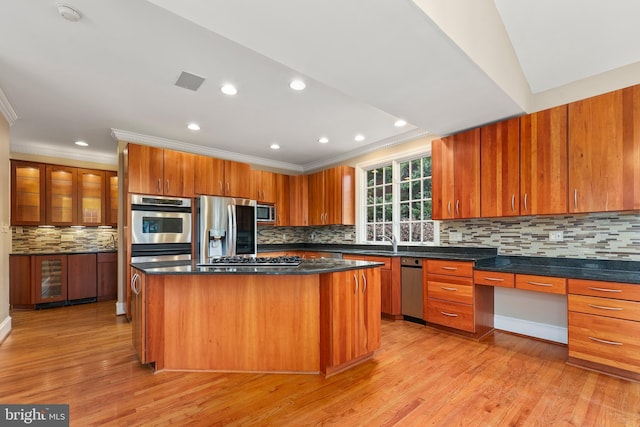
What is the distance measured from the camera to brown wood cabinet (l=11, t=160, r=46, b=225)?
15.1 feet

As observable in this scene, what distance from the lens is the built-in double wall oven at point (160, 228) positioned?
12.6 ft

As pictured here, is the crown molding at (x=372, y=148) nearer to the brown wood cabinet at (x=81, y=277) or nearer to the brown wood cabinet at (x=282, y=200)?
the brown wood cabinet at (x=282, y=200)

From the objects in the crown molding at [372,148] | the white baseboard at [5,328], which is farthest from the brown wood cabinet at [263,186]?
the white baseboard at [5,328]

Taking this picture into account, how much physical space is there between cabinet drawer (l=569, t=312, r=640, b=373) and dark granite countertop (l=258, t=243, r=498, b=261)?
37.6 inches

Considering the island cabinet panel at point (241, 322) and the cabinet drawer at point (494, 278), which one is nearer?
the island cabinet panel at point (241, 322)

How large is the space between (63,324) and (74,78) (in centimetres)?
298

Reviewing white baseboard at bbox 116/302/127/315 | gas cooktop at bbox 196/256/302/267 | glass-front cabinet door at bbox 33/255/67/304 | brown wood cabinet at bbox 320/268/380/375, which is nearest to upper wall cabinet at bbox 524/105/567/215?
brown wood cabinet at bbox 320/268/380/375

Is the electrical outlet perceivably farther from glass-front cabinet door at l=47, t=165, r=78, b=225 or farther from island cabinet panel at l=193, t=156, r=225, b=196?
glass-front cabinet door at l=47, t=165, r=78, b=225

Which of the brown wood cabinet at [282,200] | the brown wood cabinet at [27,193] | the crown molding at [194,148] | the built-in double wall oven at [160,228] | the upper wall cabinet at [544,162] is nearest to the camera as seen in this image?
the upper wall cabinet at [544,162]

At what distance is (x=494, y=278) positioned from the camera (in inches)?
115

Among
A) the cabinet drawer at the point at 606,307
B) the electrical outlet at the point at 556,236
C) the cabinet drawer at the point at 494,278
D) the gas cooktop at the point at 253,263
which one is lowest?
the cabinet drawer at the point at 606,307

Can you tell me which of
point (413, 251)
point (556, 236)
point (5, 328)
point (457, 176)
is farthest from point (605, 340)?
point (5, 328)

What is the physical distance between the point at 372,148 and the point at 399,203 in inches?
40.4

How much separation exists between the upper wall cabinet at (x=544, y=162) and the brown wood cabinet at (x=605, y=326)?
2.31ft
